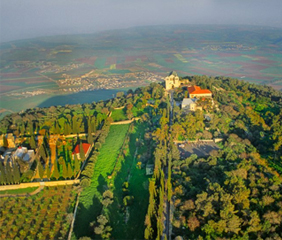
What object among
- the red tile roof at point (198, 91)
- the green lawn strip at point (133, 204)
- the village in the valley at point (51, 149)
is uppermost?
the red tile roof at point (198, 91)

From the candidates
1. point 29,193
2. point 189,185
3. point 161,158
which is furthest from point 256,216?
point 29,193

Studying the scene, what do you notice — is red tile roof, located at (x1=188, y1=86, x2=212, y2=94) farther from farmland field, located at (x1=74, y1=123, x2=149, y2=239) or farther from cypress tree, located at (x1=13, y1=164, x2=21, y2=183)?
cypress tree, located at (x1=13, y1=164, x2=21, y2=183)

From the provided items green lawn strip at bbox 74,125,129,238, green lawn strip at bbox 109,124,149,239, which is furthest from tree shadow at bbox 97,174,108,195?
green lawn strip at bbox 109,124,149,239

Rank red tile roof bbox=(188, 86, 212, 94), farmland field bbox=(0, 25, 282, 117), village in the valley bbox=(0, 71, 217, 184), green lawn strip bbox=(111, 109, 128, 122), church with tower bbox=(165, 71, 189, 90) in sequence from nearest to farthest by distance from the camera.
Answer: village in the valley bbox=(0, 71, 217, 184)
green lawn strip bbox=(111, 109, 128, 122)
red tile roof bbox=(188, 86, 212, 94)
church with tower bbox=(165, 71, 189, 90)
farmland field bbox=(0, 25, 282, 117)

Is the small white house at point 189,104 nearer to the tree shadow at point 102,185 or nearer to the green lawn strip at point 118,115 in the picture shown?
the green lawn strip at point 118,115

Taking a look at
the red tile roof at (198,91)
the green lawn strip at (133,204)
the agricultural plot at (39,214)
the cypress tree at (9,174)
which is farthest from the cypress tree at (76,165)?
the red tile roof at (198,91)

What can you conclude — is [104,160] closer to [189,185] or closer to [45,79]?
[189,185]

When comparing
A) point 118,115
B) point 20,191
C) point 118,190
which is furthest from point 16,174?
point 118,115
